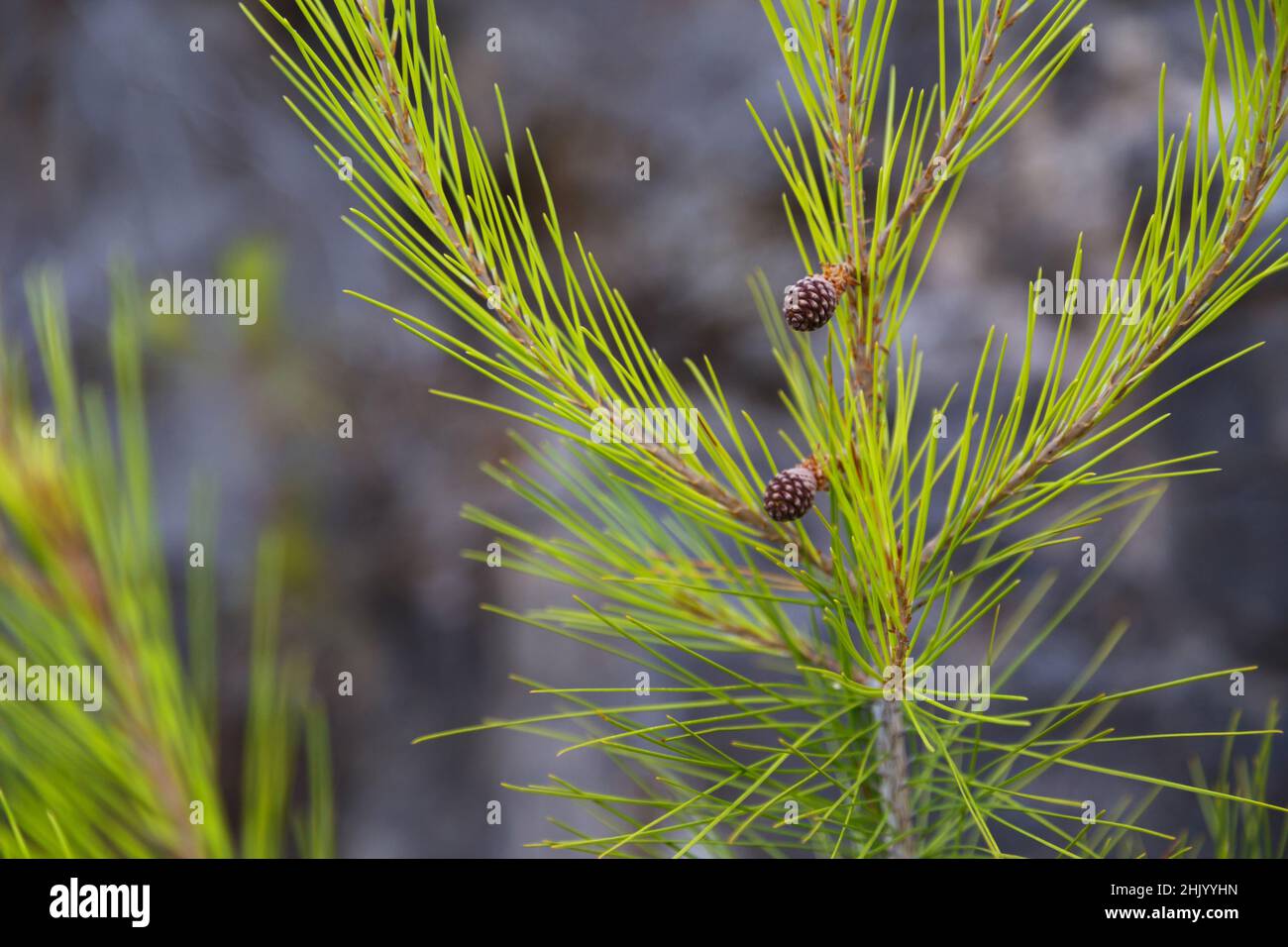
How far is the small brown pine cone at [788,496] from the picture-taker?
237 millimetres

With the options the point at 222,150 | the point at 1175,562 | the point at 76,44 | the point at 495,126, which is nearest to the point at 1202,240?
the point at 1175,562

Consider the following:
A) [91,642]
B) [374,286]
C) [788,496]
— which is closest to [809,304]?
[788,496]

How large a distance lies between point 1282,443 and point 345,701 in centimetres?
76

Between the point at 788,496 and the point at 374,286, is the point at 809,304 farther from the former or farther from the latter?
the point at 374,286

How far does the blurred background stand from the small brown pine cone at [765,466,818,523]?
0.50 m

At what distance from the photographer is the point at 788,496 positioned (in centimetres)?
24

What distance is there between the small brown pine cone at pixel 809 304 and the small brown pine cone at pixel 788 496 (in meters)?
0.04

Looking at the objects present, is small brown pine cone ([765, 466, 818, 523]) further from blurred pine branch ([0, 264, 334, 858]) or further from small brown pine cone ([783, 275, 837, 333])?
blurred pine branch ([0, 264, 334, 858])

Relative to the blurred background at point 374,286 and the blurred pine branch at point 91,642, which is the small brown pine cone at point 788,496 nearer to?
the blurred pine branch at point 91,642

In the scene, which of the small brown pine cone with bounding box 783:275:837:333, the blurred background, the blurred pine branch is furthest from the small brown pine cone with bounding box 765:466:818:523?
the blurred background

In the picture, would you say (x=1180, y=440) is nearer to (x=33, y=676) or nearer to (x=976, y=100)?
(x=976, y=100)

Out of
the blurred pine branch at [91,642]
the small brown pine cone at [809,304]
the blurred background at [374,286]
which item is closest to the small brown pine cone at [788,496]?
the small brown pine cone at [809,304]

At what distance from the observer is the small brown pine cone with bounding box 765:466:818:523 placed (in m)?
0.24

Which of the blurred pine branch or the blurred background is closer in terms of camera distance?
the blurred pine branch
